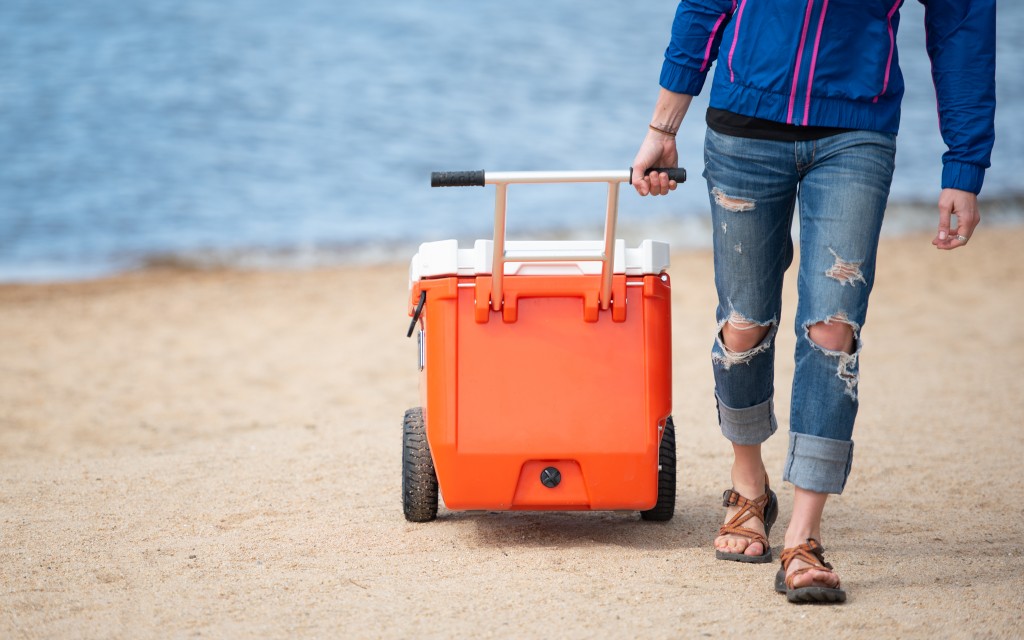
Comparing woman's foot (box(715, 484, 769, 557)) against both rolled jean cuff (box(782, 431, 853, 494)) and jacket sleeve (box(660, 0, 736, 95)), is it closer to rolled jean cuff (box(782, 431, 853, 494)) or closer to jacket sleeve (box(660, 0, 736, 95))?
rolled jean cuff (box(782, 431, 853, 494))

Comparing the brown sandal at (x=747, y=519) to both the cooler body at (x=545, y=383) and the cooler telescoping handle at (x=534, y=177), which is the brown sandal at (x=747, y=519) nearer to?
the cooler body at (x=545, y=383)

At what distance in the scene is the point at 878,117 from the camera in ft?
8.94

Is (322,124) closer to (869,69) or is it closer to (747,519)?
(747,519)

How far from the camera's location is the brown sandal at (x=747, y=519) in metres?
3.15

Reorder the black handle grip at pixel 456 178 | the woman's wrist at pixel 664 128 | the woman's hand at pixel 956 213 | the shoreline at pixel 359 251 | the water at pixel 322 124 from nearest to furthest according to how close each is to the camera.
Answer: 1. the woman's hand at pixel 956 213
2. the black handle grip at pixel 456 178
3. the woman's wrist at pixel 664 128
4. the shoreline at pixel 359 251
5. the water at pixel 322 124

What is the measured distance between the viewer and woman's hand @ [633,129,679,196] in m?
2.97

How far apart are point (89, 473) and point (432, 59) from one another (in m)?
19.6

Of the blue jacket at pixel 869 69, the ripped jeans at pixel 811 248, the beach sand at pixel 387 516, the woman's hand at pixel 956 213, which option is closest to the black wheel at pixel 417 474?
the beach sand at pixel 387 516

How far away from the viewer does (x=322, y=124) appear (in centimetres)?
1855

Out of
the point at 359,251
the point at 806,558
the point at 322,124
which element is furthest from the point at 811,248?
the point at 322,124

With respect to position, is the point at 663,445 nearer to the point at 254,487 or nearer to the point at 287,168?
the point at 254,487

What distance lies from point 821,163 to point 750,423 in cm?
78

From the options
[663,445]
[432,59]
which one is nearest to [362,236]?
[663,445]

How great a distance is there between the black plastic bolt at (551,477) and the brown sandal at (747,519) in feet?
1.62
